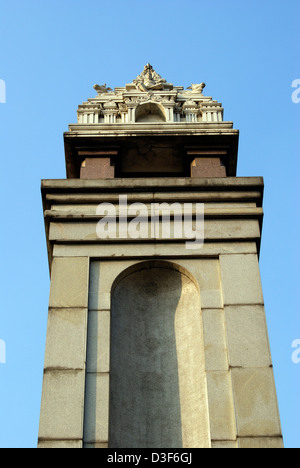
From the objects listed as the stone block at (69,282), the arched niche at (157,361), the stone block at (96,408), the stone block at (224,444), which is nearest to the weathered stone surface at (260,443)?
the stone block at (224,444)

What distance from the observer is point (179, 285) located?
18375mm

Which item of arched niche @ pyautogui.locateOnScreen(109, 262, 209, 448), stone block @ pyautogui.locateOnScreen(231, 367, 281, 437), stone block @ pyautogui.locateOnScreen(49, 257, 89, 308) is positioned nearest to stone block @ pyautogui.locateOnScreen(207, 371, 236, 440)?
stone block @ pyautogui.locateOnScreen(231, 367, 281, 437)

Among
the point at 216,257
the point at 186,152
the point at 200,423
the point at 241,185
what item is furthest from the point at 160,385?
the point at 186,152

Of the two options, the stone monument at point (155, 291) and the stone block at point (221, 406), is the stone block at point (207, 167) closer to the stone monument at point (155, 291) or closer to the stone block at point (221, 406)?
the stone monument at point (155, 291)

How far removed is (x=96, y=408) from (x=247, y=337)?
10.2 ft

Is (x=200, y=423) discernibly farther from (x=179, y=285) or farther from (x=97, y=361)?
(x=179, y=285)

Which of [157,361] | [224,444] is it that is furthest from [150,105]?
[224,444]

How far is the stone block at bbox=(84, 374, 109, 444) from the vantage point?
50.5 feet

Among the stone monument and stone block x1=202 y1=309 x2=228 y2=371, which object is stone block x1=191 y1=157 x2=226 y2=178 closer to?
the stone monument

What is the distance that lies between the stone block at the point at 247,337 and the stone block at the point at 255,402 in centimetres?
21

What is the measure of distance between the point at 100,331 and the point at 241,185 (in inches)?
187

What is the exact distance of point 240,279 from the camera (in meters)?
17.7

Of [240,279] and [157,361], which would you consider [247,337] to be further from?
[157,361]

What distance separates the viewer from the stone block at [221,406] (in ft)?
50.7
